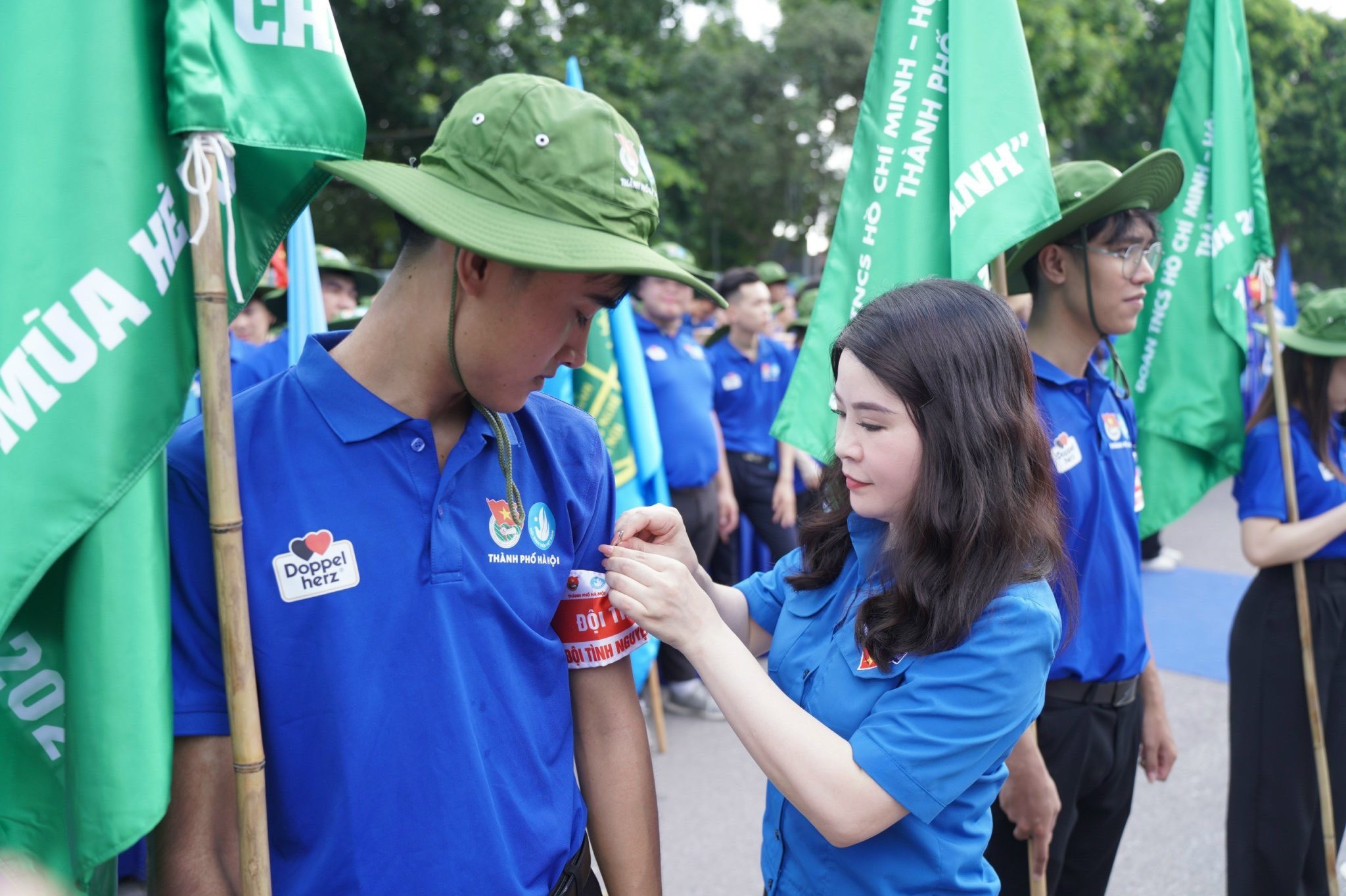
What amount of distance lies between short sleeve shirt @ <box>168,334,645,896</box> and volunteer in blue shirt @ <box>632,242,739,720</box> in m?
4.27

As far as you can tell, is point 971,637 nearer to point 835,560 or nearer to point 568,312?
point 835,560

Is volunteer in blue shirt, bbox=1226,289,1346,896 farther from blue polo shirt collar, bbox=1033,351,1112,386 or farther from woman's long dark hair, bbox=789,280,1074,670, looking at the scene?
woman's long dark hair, bbox=789,280,1074,670

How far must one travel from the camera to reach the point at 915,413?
161 centimetres

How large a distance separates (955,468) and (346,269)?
17.2 feet

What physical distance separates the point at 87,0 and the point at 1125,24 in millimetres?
22743

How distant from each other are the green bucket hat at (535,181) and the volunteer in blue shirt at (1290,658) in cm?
255

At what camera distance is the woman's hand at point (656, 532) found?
1.66m

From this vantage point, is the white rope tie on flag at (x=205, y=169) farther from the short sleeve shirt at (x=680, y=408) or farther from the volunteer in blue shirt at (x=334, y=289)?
the short sleeve shirt at (x=680, y=408)

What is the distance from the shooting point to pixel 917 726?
147cm

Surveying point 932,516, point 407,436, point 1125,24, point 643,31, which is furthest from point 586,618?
point 1125,24

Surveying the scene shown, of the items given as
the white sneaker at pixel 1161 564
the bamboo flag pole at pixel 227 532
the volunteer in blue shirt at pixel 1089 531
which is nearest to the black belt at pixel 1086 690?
the volunteer in blue shirt at pixel 1089 531

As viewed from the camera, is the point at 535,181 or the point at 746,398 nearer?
the point at 535,181

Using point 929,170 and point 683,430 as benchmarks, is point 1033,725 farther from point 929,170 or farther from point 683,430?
point 683,430

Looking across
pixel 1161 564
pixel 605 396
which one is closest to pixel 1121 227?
pixel 605 396
